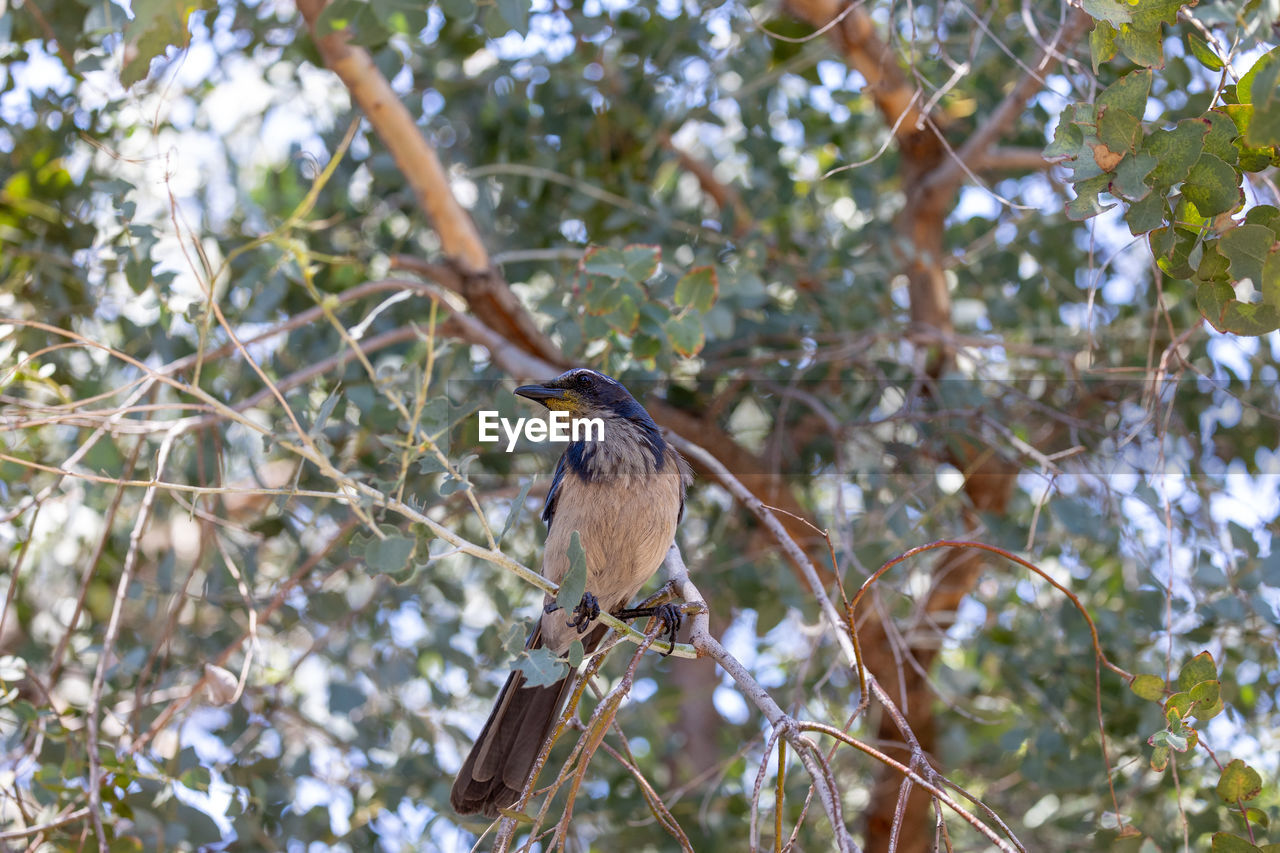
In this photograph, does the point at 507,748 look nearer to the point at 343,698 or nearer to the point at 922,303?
the point at 343,698

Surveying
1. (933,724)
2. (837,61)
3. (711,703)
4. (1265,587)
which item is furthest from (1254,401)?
(711,703)

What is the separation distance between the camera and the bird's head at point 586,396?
322 centimetres

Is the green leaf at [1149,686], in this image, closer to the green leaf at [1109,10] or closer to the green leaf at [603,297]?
the green leaf at [1109,10]

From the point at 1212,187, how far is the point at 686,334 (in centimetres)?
145

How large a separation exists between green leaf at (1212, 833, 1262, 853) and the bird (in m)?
1.32

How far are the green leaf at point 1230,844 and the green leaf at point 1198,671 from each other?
276 mm

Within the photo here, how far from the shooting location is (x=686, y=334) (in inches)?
118

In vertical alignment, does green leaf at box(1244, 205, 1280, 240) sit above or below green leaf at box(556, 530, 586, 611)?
above

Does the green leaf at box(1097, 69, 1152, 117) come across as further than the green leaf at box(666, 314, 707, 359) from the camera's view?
No

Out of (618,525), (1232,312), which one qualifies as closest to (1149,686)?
(1232,312)

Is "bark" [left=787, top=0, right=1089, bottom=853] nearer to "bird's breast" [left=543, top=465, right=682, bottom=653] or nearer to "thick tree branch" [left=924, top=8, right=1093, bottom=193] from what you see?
"thick tree branch" [left=924, top=8, right=1093, bottom=193]

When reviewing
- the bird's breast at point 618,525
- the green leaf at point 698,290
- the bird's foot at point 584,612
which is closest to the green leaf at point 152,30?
the green leaf at point 698,290

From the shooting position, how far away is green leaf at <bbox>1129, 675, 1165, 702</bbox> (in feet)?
6.88

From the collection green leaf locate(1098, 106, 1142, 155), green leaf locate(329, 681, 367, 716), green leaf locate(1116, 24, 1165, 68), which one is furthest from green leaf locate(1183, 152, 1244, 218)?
green leaf locate(329, 681, 367, 716)
